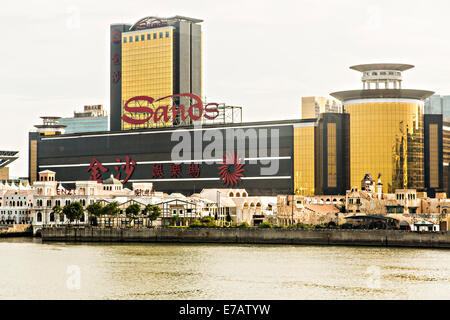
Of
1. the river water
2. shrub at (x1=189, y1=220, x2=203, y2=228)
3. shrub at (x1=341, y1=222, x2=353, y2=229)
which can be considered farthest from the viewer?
shrub at (x1=189, y1=220, x2=203, y2=228)

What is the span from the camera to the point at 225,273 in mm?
110938

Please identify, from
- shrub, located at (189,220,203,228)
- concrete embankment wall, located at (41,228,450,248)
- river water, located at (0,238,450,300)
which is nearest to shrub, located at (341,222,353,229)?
concrete embankment wall, located at (41,228,450,248)

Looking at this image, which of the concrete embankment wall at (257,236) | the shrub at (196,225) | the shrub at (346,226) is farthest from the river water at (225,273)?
the shrub at (196,225)

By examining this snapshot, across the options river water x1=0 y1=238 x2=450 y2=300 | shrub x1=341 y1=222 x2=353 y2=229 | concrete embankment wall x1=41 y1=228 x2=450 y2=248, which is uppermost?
shrub x1=341 y1=222 x2=353 y2=229

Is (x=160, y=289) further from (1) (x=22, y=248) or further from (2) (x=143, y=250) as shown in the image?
(1) (x=22, y=248)

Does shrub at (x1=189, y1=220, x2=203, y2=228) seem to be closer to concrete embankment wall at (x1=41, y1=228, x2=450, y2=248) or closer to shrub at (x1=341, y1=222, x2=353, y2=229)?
concrete embankment wall at (x1=41, y1=228, x2=450, y2=248)

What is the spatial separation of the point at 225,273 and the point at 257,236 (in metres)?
60.4

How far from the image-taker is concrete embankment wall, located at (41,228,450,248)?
15712 cm

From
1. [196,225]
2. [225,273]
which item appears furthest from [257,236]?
[225,273]

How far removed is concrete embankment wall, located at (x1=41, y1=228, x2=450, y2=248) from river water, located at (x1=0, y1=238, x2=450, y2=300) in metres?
6.91

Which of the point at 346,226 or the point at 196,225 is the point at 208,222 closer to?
the point at 196,225

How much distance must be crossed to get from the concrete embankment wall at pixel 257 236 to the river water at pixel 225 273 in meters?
6.91
